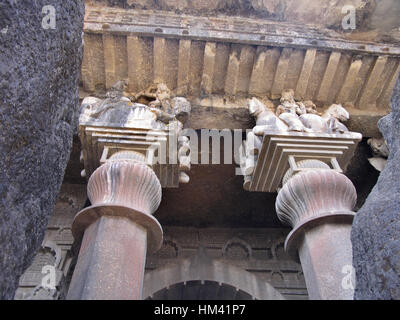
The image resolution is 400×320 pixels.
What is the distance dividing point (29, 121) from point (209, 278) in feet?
14.6

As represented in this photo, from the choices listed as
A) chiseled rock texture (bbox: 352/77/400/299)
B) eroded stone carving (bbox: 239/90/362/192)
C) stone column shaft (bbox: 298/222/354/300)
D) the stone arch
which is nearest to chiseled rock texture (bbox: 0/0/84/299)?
chiseled rock texture (bbox: 352/77/400/299)

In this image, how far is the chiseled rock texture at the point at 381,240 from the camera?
1119 mm

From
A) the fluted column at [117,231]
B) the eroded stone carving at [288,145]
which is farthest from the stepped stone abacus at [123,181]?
the eroded stone carving at [288,145]

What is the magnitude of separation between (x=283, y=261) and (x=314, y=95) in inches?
89.7

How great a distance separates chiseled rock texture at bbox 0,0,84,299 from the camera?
129cm

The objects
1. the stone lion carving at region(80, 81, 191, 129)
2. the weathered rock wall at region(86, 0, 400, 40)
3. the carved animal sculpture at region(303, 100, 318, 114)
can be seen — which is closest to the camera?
the stone lion carving at region(80, 81, 191, 129)

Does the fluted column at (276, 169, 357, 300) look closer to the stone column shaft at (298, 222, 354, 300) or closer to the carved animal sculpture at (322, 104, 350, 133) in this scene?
the stone column shaft at (298, 222, 354, 300)

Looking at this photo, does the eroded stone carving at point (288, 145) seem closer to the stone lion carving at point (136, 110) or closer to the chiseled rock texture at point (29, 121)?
the stone lion carving at point (136, 110)

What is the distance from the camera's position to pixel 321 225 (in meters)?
3.75

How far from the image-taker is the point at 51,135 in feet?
5.47

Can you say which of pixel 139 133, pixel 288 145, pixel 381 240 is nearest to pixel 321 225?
pixel 288 145

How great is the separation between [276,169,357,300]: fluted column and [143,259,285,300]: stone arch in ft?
5.29

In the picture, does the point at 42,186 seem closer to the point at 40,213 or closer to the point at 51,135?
the point at 40,213

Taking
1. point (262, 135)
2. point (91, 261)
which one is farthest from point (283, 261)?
point (91, 261)
